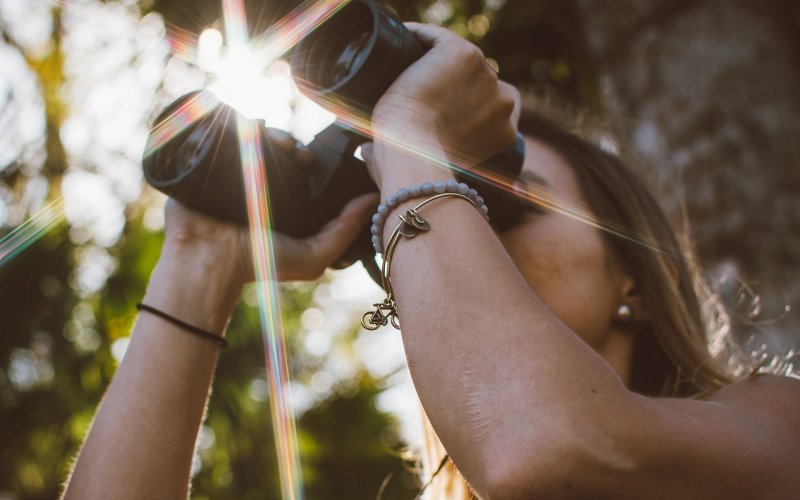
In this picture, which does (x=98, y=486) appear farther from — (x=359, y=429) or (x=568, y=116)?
(x=359, y=429)

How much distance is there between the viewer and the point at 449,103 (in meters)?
1.02

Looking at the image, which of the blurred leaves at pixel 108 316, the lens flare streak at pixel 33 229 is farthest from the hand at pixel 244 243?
the lens flare streak at pixel 33 229

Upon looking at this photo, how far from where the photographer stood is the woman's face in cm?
121

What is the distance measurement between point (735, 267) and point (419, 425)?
3.29ft

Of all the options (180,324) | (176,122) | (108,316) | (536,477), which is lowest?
(536,477)

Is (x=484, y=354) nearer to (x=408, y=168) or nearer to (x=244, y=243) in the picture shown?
(x=408, y=168)

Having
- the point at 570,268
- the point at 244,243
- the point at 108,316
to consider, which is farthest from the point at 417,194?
the point at 108,316

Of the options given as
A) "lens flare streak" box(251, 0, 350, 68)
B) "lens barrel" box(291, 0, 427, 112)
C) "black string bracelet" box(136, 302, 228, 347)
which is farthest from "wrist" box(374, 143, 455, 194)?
"black string bracelet" box(136, 302, 228, 347)

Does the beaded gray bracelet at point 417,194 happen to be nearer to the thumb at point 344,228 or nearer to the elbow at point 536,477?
the elbow at point 536,477

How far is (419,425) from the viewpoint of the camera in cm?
152

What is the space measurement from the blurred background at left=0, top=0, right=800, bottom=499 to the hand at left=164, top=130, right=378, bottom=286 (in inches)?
19.8

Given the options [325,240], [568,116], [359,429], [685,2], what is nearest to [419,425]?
[325,240]

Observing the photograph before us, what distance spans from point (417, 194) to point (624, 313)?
2.10 feet

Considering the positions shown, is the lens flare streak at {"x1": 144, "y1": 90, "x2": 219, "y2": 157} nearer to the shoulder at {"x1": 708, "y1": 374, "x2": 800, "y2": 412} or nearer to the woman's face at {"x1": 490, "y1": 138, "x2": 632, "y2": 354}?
the woman's face at {"x1": 490, "y1": 138, "x2": 632, "y2": 354}
